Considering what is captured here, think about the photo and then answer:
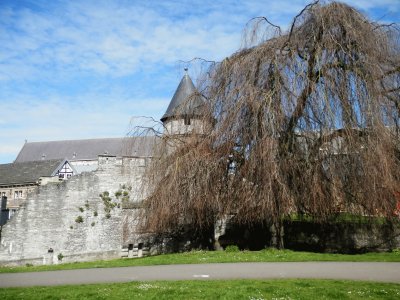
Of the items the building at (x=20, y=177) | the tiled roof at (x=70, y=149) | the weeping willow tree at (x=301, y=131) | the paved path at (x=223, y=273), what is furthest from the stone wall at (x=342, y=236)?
the tiled roof at (x=70, y=149)

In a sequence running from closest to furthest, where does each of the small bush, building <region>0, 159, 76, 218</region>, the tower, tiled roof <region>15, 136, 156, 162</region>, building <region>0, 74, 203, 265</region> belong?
the tower, the small bush, building <region>0, 74, 203, 265</region>, building <region>0, 159, 76, 218</region>, tiled roof <region>15, 136, 156, 162</region>

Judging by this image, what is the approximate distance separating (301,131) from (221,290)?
6765 mm

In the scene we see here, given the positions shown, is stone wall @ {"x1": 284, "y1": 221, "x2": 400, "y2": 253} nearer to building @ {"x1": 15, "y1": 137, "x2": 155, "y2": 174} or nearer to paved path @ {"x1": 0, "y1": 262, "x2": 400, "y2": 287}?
paved path @ {"x1": 0, "y1": 262, "x2": 400, "y2": 287}

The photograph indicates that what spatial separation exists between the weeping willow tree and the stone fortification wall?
5.44m

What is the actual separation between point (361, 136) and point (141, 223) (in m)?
7.97

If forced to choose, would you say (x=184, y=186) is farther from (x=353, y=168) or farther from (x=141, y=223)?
(x=353, y=168)

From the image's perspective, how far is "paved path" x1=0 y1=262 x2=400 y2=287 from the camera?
28.4ft

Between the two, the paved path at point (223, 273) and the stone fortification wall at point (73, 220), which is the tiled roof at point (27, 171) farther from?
the paved path at point (223, 273)

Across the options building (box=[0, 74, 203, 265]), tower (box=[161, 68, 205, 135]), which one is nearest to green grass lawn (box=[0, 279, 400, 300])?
tower (box=[161, 68, 205, 135])

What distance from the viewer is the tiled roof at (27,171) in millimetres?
31344

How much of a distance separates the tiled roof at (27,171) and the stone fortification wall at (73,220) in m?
11.5

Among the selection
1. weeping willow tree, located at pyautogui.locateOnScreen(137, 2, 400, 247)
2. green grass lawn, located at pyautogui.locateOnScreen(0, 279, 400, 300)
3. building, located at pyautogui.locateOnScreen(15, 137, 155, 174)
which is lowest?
green grass lawn, located at pyautogui.locateOnScreen(0, 279, 400, 300)

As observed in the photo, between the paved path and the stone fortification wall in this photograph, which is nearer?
the paved path

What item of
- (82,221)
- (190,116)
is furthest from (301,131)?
(82,221)
